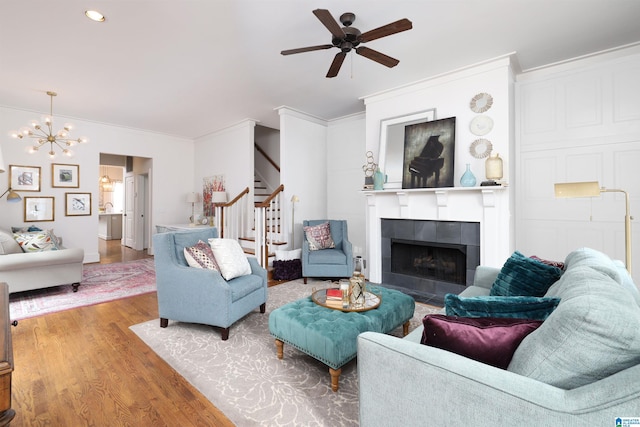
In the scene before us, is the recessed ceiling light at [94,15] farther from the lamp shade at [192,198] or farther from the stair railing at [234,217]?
the lamp shade at [192,198]

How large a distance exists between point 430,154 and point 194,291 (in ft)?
10.6

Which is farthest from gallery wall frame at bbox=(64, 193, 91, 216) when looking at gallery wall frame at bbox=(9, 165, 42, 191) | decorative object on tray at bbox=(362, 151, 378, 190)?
decorative object on tray at bbox=(362, 151, 378, 190)

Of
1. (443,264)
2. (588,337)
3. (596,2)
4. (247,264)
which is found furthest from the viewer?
(443,264)

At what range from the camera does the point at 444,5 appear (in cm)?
254

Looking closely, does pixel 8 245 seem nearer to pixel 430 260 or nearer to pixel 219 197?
pixel 219 197

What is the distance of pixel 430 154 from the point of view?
392 centimetres

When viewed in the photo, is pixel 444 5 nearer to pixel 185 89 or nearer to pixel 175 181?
pixel 185 89

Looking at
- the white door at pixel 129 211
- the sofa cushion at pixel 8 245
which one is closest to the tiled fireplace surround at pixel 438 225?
the sofa cushion at pixel 8 245

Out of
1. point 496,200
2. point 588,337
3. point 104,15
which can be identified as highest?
point 104,15

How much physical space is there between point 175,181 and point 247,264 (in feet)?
16.6

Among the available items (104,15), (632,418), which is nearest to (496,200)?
(632,418)

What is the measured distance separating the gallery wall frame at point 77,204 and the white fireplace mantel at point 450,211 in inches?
219

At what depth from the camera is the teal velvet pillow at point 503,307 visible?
1.16 metres

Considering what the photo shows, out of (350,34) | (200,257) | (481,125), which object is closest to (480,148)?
(481,125)
